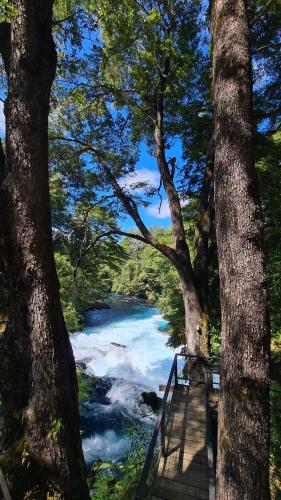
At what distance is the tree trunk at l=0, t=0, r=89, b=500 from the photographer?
242 cm

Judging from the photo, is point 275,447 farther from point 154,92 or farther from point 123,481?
point 154,92

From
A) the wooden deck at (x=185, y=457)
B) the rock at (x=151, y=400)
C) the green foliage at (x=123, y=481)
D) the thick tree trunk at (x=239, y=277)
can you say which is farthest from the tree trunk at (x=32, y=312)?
the rock at (x=151, y=400)

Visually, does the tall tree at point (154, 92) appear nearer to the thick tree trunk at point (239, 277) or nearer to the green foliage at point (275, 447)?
the green foliage at point (275, 447)

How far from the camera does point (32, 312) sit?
2619 mm

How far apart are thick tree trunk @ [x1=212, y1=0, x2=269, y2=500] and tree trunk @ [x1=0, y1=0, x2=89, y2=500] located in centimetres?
146

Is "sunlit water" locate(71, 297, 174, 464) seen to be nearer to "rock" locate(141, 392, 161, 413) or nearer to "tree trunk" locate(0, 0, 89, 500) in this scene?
"rock" locate(141, 392, 161, 413)

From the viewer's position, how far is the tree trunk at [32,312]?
7.93 ft

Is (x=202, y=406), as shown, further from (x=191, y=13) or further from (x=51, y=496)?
(x=191, y=13)

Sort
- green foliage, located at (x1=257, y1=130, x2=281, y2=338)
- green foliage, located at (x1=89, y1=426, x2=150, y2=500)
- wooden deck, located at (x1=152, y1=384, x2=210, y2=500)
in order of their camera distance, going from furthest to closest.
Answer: green foliage, located at (x1=257, y1=130, x2=281, y2=338), green foliage, located at (x1=89, y1=426, x2=150, y2=500), wooden deck, located at (x1=152, y1=384, x2=210, y2=500)

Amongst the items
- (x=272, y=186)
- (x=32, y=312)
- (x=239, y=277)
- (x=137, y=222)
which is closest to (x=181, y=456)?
(x=239, y=277)

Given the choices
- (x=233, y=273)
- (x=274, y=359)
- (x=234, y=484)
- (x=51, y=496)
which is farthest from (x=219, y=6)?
(x=274, y=359)

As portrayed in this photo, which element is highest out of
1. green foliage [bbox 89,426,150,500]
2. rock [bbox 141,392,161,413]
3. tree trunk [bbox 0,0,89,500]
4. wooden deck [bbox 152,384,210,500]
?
tree trunk [bbox 0,0,89,500]

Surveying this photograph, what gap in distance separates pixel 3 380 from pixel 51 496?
3.38ft

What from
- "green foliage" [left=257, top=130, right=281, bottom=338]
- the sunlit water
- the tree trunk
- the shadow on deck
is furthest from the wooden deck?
"green foliage" [left=257, top=130, right=281, bottom=338]
